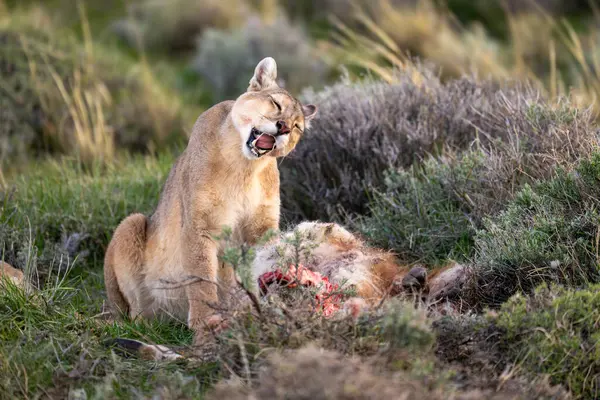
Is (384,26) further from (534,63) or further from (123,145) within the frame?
(123,145)

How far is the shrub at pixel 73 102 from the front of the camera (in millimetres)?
8664

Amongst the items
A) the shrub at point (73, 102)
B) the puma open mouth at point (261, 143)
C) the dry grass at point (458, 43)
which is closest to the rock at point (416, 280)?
the puma open mouth at point (261, 143)

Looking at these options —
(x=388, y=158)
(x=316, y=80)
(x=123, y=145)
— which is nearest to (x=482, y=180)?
(x=388, y=158)

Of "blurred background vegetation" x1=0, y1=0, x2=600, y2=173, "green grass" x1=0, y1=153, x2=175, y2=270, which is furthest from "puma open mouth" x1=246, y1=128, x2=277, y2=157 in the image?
"blurred background vegetation" x1=0, y1=0, x2=600, y2=173

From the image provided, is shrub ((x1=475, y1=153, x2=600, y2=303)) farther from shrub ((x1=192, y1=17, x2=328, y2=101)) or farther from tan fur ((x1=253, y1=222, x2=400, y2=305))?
shrub ((x1=192, y1=17, x2=328, y2=101))

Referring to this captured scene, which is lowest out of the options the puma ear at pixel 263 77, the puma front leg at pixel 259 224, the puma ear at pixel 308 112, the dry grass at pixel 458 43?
the dry grass at pixel 458 43

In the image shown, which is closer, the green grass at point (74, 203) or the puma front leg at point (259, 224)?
the puma front leg at point (259, 224)

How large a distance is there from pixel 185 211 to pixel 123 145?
191 inches

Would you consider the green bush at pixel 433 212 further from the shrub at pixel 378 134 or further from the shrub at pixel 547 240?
the shrub at pixel 547 240

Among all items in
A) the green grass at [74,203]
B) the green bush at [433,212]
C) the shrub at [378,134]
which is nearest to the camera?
the green bush at [433,212]

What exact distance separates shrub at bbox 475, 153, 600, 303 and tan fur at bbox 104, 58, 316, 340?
1250mm

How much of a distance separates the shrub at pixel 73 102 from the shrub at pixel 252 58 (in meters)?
1.11

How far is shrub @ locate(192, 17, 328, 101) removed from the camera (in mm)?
11922

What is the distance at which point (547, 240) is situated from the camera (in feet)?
15.6
